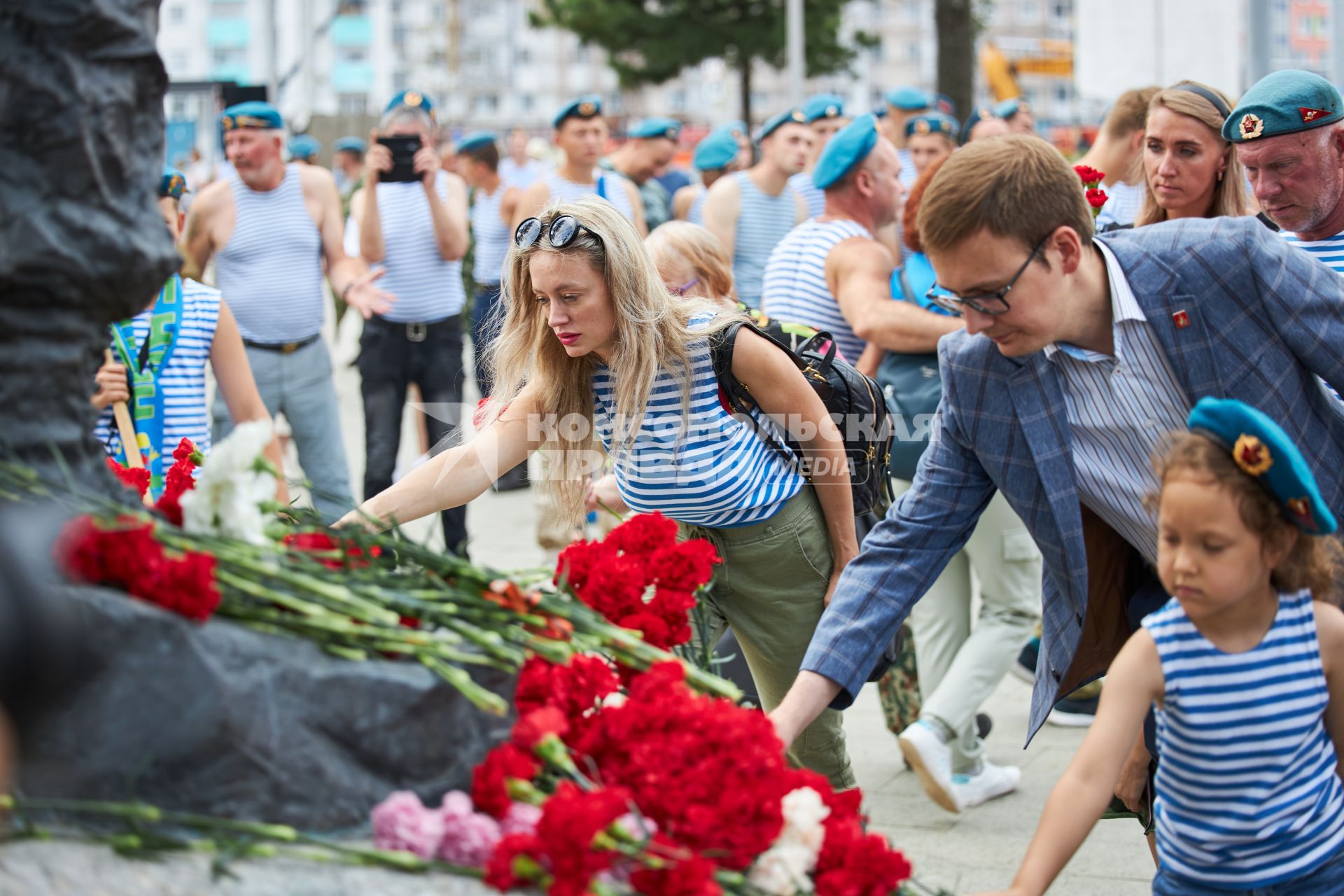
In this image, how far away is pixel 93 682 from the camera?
1.80 m

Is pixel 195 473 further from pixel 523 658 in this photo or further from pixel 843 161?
pixel 843 161

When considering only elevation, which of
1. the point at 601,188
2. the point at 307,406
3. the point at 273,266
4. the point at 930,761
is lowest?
the point at 930,761

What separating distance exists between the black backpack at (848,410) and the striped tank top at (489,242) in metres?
6.01

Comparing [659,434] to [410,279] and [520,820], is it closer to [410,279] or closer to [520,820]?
[520,820]

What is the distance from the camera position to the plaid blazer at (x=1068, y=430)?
2.49m

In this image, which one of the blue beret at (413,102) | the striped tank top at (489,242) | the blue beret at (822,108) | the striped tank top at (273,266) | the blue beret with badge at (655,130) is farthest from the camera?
the striped tank top at (489,242)

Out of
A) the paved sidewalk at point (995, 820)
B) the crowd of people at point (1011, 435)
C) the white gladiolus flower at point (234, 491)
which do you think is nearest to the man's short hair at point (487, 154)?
the crowd of people at point (1011, 435)

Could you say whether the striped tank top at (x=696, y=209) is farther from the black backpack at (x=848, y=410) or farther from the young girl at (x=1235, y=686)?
the young girl at (x=1235, y=686)

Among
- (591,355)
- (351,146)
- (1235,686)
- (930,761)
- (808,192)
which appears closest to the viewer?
(1235,686)

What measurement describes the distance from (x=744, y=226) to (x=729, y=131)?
350 centimetres

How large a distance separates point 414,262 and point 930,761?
14.1ft

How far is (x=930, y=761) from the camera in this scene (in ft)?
14.8

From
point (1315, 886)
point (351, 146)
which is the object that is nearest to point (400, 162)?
point (1315, 886)

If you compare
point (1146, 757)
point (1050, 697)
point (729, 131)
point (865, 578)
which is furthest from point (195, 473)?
point (729, 131)
